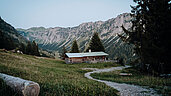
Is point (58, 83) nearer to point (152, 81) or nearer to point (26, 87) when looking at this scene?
point (26, 87)

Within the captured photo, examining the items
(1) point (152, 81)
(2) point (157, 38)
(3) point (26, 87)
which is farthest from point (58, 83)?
(2) point (157, 38)

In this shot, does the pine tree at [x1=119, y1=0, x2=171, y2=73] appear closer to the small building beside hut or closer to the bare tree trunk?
the bare tree trunk

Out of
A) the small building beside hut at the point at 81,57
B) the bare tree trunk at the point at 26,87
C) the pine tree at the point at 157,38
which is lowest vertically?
the small building beside hut at the point at 81,57

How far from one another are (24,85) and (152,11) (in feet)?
59.8

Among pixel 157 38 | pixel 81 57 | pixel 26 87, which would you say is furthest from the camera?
pixel 81 57

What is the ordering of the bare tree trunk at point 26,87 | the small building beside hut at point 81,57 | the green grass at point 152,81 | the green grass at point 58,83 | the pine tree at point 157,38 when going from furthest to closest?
the small building beside hut at point 81,57
the pine tree at point 157,38
the green grass at point 152,81
the green grass at point 58,83
the bare tree trunk at point 26,87

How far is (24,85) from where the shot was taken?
19.2 ft

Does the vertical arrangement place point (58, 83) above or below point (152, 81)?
above

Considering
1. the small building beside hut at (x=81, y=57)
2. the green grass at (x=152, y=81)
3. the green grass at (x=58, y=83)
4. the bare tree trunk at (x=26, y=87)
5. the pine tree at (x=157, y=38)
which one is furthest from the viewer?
the small building beside hut at (x=81, y=57)

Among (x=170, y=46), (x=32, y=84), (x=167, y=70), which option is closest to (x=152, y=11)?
(x=170, y=46)

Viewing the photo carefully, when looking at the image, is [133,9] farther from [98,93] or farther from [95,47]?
[95,47]

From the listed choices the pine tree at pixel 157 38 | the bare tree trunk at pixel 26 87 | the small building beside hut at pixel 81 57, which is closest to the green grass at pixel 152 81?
the pine tree at pixel 157 38

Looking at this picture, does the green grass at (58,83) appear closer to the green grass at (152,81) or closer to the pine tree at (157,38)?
the green grass at (152,81)

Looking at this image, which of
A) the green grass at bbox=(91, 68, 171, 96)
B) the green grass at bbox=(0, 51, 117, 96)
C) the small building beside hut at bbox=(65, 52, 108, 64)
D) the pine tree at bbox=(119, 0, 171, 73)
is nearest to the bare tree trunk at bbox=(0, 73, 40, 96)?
the green grass at bbox=(0, 51, 117, 96)
